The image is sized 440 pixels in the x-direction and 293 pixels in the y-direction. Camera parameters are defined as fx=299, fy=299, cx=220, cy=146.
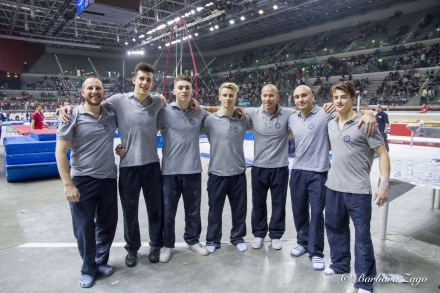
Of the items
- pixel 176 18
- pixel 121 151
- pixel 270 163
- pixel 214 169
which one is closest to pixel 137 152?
pixel 121 151

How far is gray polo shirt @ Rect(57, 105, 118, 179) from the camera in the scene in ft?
8.38

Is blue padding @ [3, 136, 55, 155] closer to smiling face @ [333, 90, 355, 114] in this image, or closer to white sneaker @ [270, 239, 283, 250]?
white sneaker @ [270, 239, 283, 250]

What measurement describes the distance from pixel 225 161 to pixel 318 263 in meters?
1.31

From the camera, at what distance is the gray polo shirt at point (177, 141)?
2.98 m

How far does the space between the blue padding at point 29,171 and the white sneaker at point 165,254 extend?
4.61 metres

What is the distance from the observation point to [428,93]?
1484 cm

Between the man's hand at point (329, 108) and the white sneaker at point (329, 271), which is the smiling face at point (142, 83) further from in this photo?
the white sneaker at point (329, 271)

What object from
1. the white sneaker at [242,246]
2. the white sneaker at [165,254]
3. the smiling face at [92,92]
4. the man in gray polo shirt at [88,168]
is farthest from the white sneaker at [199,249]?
the smiling face at [92,92]

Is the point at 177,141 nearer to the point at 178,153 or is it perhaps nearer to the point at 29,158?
the point at 178,153

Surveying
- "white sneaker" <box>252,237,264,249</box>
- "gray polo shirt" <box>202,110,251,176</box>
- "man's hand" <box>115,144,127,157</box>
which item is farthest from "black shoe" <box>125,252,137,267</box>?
"white sneaker" <box>252,237,264,249</box>

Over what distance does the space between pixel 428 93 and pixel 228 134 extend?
15815mm

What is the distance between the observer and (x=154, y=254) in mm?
2961

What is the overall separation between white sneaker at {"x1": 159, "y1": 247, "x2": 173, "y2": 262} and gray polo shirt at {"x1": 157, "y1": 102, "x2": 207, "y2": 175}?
0.78 m

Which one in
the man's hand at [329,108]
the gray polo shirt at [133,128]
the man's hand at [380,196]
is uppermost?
the man's hand at [329,108]
